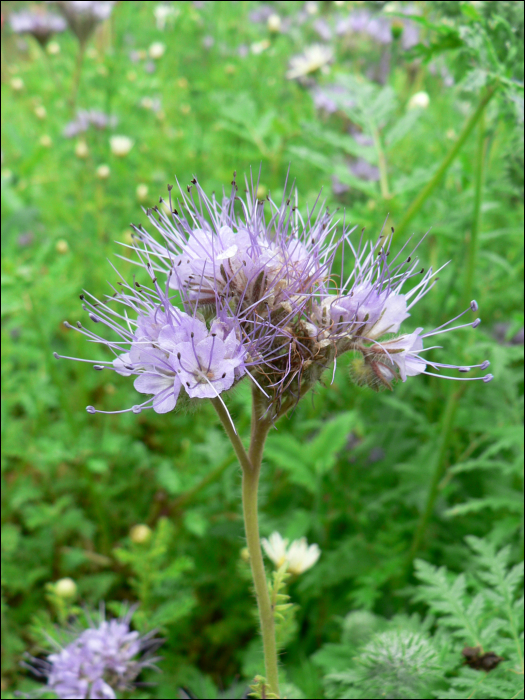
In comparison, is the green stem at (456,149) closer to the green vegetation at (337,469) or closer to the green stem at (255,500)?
the green vegetation at (337,469)

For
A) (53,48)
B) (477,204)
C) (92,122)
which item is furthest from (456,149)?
(53,48)

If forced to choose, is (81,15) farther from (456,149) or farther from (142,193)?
(456,149)

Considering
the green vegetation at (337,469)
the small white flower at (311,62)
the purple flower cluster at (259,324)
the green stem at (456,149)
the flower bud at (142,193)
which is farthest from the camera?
the small white flower at (311,62)

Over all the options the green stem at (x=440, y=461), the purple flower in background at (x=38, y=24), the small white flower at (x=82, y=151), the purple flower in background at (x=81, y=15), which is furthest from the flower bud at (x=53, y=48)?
the green stem at (x=440, y=461)

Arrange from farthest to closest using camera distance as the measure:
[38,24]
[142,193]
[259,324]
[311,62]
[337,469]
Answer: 1. [38,24]
2. [311,62]
3. [142,193]
4. [337,469]
5. [259,324]

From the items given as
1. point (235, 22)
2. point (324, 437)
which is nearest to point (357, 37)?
point (235, 22)
